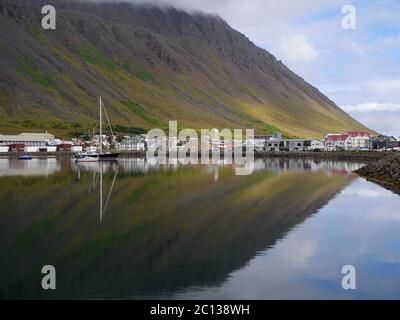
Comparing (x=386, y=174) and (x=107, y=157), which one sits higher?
Result: (x=107, y=157)

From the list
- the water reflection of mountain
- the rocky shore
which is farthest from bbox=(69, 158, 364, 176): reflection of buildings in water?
the water reflection of mountain

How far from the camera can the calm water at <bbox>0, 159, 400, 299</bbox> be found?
1747cm

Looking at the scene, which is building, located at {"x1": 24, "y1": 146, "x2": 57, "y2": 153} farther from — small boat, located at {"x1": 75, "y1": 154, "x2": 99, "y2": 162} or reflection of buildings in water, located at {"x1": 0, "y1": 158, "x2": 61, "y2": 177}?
reflection of buildings in water, located at {"x1": 0, "y1": 158, "x2": 61, "y2": 177}

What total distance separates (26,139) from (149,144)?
3612cm

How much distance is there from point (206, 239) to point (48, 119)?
163 meters

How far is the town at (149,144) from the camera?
147 meters

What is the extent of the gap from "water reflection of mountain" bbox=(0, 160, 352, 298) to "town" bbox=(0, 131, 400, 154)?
105 metres

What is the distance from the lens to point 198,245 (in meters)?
23.4

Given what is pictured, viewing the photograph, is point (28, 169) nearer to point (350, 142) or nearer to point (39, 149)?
point (39, 149)

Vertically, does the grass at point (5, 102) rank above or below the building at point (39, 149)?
above

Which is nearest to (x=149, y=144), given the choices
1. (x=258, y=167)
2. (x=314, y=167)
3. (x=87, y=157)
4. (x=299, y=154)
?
(x=299, y=154)

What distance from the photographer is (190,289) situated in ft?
56.3

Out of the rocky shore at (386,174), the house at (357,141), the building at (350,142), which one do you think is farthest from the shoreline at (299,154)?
the rocky shore at (386,174)

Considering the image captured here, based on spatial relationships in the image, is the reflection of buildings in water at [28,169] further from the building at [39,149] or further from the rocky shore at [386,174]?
the building at [39,149]
